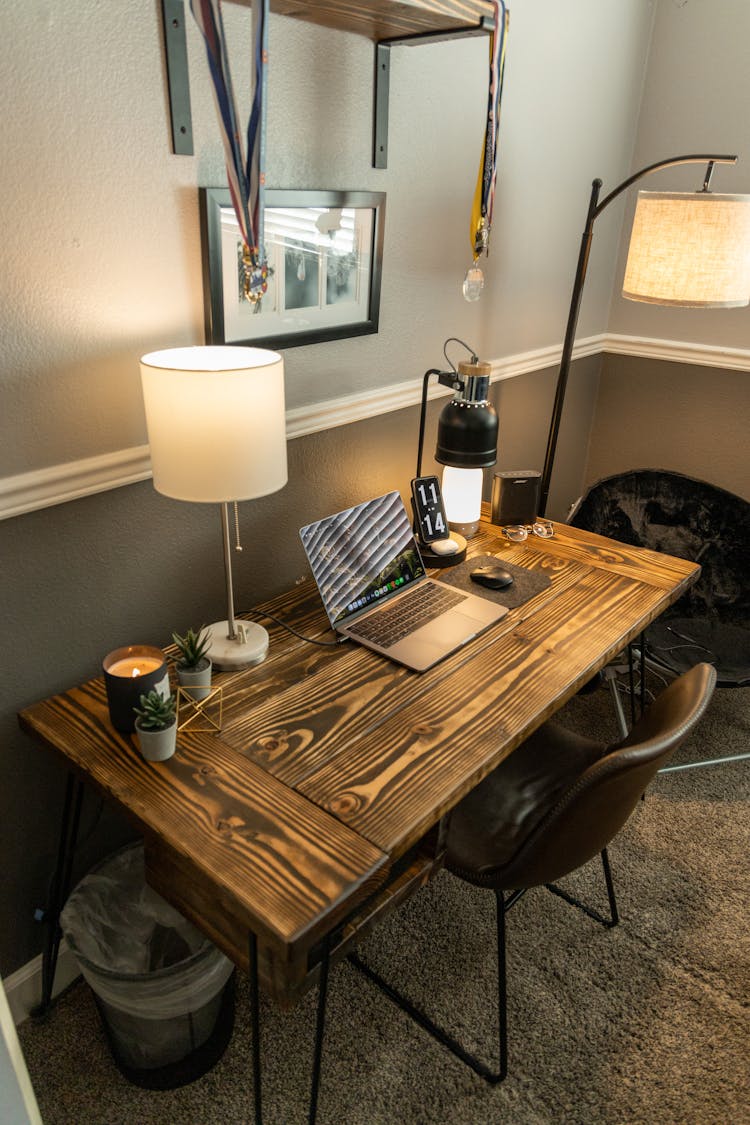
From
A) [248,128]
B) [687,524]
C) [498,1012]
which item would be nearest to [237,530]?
[248,128]

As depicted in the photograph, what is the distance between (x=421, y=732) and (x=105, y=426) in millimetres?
761

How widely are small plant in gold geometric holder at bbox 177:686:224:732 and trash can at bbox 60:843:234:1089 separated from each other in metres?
0.40

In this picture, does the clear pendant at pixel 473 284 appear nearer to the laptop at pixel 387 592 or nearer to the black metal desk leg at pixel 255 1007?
the laptop at pixel 387 592

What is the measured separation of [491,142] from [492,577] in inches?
37.7

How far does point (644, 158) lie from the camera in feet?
8.52

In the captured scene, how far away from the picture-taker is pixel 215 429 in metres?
1.17

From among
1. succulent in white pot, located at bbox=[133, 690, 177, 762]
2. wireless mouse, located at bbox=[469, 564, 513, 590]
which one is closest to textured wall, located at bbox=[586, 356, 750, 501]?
wireless mouse, located at bbox=[469, 564, 513, 590]

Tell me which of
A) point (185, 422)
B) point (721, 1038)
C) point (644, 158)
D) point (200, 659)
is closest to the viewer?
point (185, 422)

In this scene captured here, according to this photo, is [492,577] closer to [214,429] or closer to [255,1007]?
[214,429]

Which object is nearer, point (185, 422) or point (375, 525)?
point (185, 422)

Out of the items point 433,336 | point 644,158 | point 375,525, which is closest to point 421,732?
point 375,525

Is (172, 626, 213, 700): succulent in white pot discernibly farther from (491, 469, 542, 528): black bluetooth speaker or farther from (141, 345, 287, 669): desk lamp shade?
(491, 469, 542, 528): black bluetooth speaker

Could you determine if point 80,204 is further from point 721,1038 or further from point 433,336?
point 721,1038

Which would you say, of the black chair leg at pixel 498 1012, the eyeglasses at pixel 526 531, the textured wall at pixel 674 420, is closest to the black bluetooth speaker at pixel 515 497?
the eyeglasses at pixel 526 531
